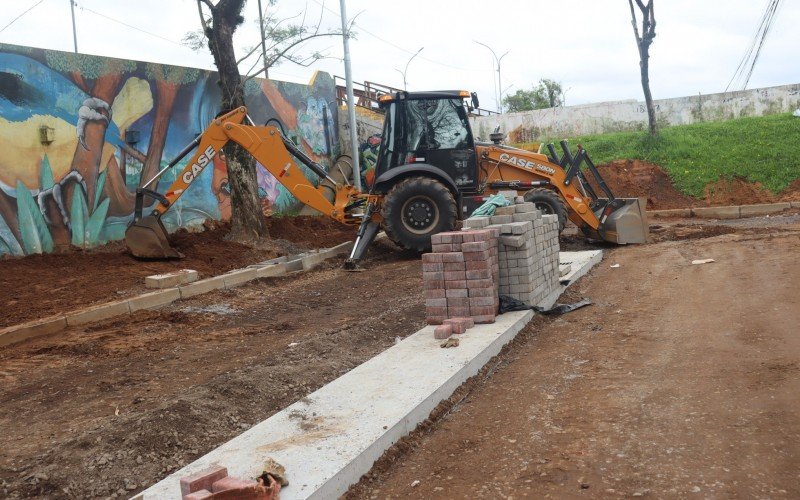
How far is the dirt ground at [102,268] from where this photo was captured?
1005 centimetres

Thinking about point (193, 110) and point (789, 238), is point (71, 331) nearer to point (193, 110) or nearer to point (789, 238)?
point (193, 110)

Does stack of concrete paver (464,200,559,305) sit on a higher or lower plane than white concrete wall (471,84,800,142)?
lower

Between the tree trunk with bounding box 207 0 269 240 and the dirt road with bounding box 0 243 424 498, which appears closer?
the dirt road with bounding box 0 243 424 498

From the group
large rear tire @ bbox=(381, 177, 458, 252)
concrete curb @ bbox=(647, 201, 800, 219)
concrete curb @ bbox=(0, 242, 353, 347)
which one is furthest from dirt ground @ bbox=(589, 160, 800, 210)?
concrete curb @ bbox=(0, 242, 353, 347)

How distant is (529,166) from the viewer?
1423cm

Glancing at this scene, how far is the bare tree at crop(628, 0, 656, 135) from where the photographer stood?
84.6ft

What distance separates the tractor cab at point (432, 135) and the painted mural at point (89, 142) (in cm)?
531

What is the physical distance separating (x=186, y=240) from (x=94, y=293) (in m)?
3.74

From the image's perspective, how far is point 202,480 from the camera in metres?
3.77

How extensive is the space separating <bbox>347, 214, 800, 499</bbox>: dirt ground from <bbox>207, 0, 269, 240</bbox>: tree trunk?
26.8 feet

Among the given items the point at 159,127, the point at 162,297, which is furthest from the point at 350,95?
the point at 162,297

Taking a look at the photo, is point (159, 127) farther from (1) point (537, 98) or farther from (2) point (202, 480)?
(1) point (537, 98)

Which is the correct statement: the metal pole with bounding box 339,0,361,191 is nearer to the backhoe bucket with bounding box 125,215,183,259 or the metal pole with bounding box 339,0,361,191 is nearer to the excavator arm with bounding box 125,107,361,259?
the excavator arm with bounding box 125,107,361,259

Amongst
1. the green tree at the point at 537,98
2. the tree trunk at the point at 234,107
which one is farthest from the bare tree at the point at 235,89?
the green tree at the point at 537,98
